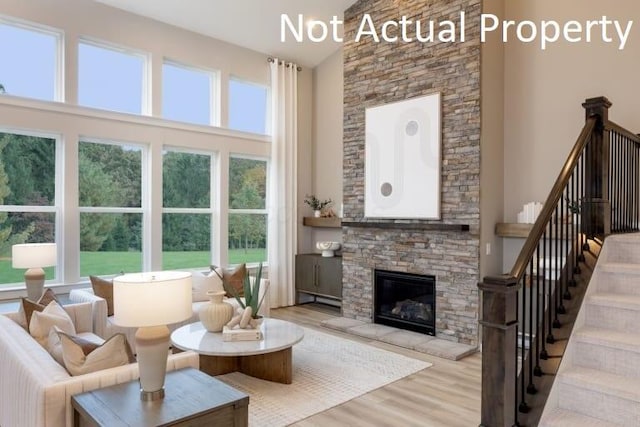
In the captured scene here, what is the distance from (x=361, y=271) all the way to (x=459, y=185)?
6.13ft

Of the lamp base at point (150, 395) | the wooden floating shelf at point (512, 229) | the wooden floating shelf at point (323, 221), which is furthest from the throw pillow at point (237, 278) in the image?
the lamp base at point (150, 395)

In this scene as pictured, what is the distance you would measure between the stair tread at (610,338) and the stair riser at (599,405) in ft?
1.02

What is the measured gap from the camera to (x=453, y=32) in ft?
17.6

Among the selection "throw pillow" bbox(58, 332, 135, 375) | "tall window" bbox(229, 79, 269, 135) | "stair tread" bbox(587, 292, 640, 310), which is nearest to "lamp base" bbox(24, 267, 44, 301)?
"throw pillow" bbox(58, 332, 135, 375)

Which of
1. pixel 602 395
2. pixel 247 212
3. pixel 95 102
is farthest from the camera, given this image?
pixel 247 212

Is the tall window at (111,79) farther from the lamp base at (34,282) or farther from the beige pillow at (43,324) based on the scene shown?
the beige pillow at (43,324)

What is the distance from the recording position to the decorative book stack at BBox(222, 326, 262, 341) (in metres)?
4.02

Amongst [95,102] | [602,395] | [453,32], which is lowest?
[602,395]

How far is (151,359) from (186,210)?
4.46 metres

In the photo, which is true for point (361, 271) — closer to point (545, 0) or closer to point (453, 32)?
point (453, 32)

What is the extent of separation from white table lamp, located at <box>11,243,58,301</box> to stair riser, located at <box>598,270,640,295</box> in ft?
15.4

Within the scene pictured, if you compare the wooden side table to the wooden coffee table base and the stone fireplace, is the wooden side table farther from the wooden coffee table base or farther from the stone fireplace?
the stone fireplace

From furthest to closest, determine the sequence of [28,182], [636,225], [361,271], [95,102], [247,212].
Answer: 1. [247,212]
2. [361,271]
3. [95,102]
4. [28,182]
5. [636,225]

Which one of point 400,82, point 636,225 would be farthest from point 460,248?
point 400,82
